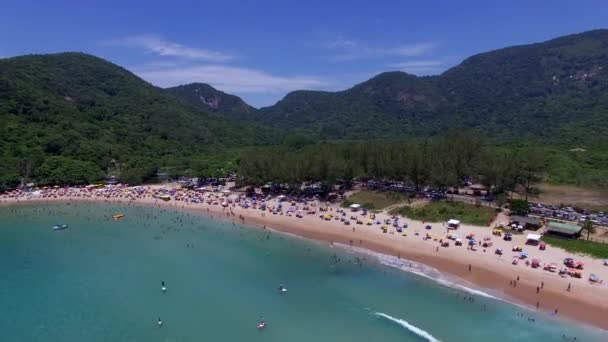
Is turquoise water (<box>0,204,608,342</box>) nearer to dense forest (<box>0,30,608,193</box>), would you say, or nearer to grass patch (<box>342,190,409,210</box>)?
grass patch (<box>342,190,409,210</box>)

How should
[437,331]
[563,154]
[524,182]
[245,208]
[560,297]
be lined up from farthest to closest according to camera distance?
A: [563,154]
[245,208]
[524,182]
[560,297]
[437,331]

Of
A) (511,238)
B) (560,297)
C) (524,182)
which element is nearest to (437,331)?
(560,297)

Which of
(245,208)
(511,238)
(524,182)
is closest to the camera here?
(511,238)

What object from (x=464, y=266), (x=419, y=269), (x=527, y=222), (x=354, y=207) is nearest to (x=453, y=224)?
(x=527, y=222)

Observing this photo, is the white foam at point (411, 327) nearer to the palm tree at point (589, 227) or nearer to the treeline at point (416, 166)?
the palm tree at point (589, 227)

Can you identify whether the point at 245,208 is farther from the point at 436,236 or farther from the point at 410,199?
the point at 436,236

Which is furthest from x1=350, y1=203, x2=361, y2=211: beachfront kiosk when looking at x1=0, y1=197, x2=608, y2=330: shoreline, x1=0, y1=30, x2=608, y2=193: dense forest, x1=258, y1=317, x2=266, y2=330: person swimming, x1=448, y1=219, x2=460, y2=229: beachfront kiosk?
x1=258, y1=317, x2=266, y2=330: person swimming
